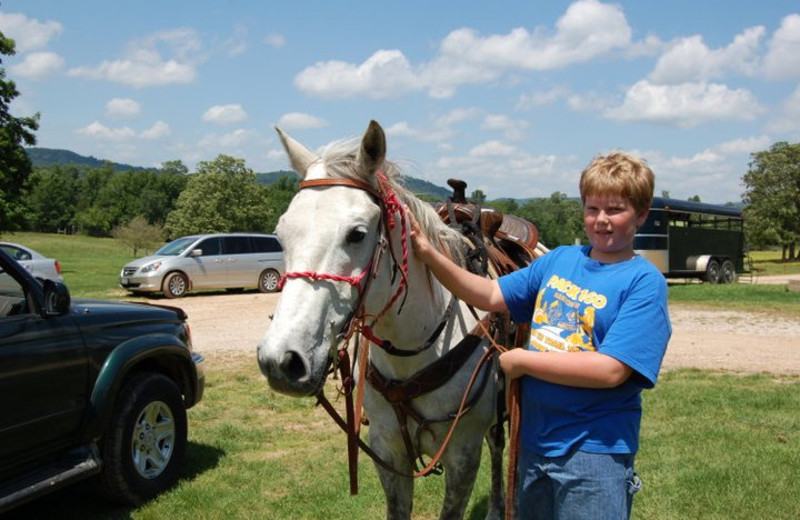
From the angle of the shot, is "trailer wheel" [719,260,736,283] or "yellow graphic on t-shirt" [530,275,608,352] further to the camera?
"trailer wheel" [719,260,736,283]

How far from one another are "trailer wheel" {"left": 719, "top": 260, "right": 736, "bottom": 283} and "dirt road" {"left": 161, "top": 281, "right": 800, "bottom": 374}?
9096 mm

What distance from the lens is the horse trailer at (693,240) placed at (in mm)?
21188

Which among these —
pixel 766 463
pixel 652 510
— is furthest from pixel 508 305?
pixel 766 463

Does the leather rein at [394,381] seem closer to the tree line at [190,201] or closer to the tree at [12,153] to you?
the tree line at [190,201]

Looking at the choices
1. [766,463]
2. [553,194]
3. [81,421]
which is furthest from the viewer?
[553,194]

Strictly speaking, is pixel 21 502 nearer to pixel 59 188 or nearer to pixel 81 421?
pixel 81 421

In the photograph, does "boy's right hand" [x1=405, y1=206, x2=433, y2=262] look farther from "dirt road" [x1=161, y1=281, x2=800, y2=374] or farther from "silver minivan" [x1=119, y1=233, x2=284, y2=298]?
"silver minivan" [x1=119, y1=233, x2=284, y2=298]

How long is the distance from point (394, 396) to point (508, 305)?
2.43ft

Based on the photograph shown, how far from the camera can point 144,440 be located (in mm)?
4602

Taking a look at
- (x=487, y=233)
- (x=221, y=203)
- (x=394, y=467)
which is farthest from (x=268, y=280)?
(x=221, y=203)

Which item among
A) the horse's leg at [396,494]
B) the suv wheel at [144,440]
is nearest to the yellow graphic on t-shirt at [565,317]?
the horse's leg at [396,494]

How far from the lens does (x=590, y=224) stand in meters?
1.94

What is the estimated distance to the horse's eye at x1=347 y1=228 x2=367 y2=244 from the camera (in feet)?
6.89

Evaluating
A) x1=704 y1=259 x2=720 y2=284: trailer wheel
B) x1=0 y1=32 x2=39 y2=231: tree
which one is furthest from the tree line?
x1=704 y1=259 x2=720 y2=284: trailer wheel
